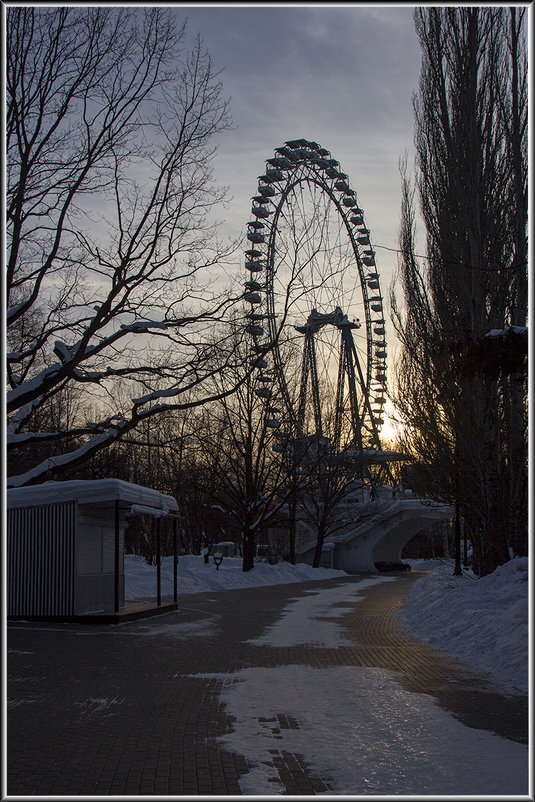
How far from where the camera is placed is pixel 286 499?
39.7 meters

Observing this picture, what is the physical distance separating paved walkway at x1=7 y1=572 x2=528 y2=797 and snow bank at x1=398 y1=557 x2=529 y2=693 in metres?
0.41

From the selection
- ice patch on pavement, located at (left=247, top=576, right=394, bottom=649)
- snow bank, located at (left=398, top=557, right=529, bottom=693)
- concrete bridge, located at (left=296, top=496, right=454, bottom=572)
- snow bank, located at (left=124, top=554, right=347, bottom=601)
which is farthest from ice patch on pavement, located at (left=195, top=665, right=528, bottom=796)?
concrete bridge, located at (left=296, top=496, right=454, bottom=572)

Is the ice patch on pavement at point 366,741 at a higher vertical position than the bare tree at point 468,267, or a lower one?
lower

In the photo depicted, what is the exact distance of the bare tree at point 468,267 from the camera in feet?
64.0

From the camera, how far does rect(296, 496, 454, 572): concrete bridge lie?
188 ft

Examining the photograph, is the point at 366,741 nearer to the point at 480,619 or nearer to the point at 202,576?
the point at 480,619

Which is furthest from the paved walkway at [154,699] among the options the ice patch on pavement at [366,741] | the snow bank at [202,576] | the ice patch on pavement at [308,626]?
the snow bank at [202,576]

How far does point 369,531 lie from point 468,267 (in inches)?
1705

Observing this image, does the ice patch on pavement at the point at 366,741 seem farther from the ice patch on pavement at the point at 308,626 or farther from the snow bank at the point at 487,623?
the ice patch on pavement at the point at 308,626

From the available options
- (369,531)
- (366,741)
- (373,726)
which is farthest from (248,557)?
(366,741)

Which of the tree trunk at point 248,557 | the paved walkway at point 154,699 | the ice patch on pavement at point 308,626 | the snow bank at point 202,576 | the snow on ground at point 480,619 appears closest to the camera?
the paved walkway at point 154,699

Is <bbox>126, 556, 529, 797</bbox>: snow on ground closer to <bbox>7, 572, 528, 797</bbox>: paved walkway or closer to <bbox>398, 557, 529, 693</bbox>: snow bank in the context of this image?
<bbox>398, 557, 529, 693</bbox>: snow bank

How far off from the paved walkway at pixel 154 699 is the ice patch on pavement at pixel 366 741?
0.62 feet

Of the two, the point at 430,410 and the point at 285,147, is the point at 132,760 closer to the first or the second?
the point at 430,410
